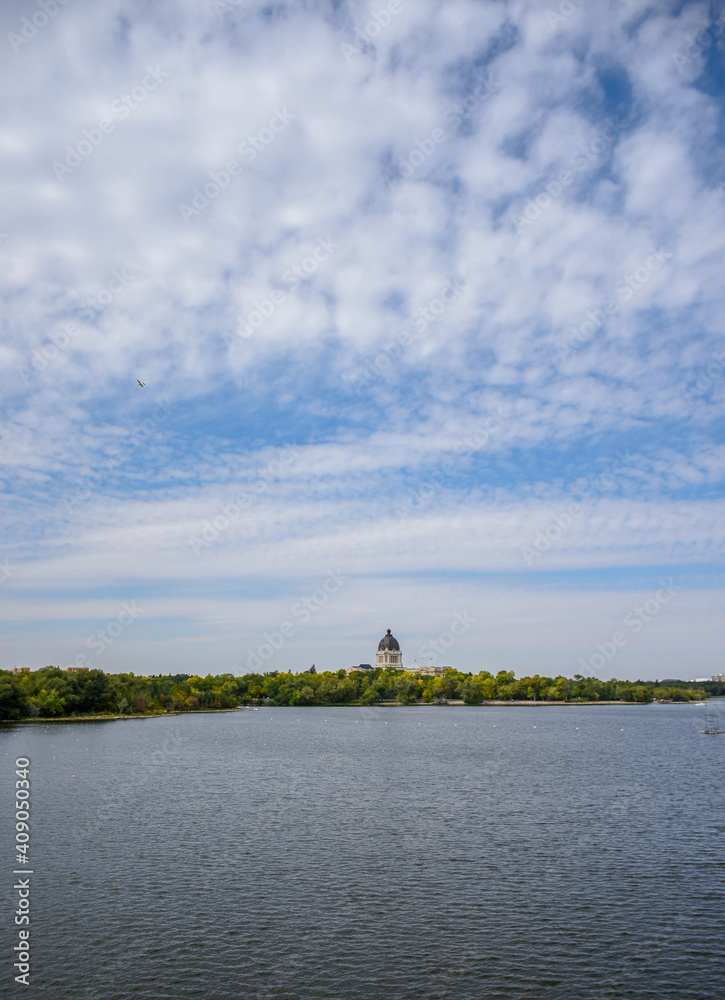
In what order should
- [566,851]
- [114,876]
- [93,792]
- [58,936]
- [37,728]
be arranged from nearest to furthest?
[58,936], [114,876], [566,851], [93,792], [37,728]

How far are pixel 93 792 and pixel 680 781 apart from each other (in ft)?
171

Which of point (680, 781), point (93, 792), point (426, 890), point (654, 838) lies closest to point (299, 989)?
point (426, 890)

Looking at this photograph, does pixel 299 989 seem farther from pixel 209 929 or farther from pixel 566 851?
pixel 566 851

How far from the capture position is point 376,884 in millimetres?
33062

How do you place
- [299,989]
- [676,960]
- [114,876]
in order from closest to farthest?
[299,989] < [676,960] < [114,876]

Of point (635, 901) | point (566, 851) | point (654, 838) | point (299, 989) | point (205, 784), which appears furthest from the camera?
point (205, 784)

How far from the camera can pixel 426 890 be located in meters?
32.1

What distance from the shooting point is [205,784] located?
61.4 metres

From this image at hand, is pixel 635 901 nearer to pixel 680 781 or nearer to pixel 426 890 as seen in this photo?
pixel 426 890

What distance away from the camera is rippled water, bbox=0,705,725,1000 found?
23969 mm

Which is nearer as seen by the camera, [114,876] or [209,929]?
[209,929]

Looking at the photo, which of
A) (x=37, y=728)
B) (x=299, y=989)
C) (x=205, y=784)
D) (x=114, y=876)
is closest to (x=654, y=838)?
(x=299, y=989)

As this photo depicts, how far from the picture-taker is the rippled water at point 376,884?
23969 mm

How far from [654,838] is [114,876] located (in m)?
31.0
